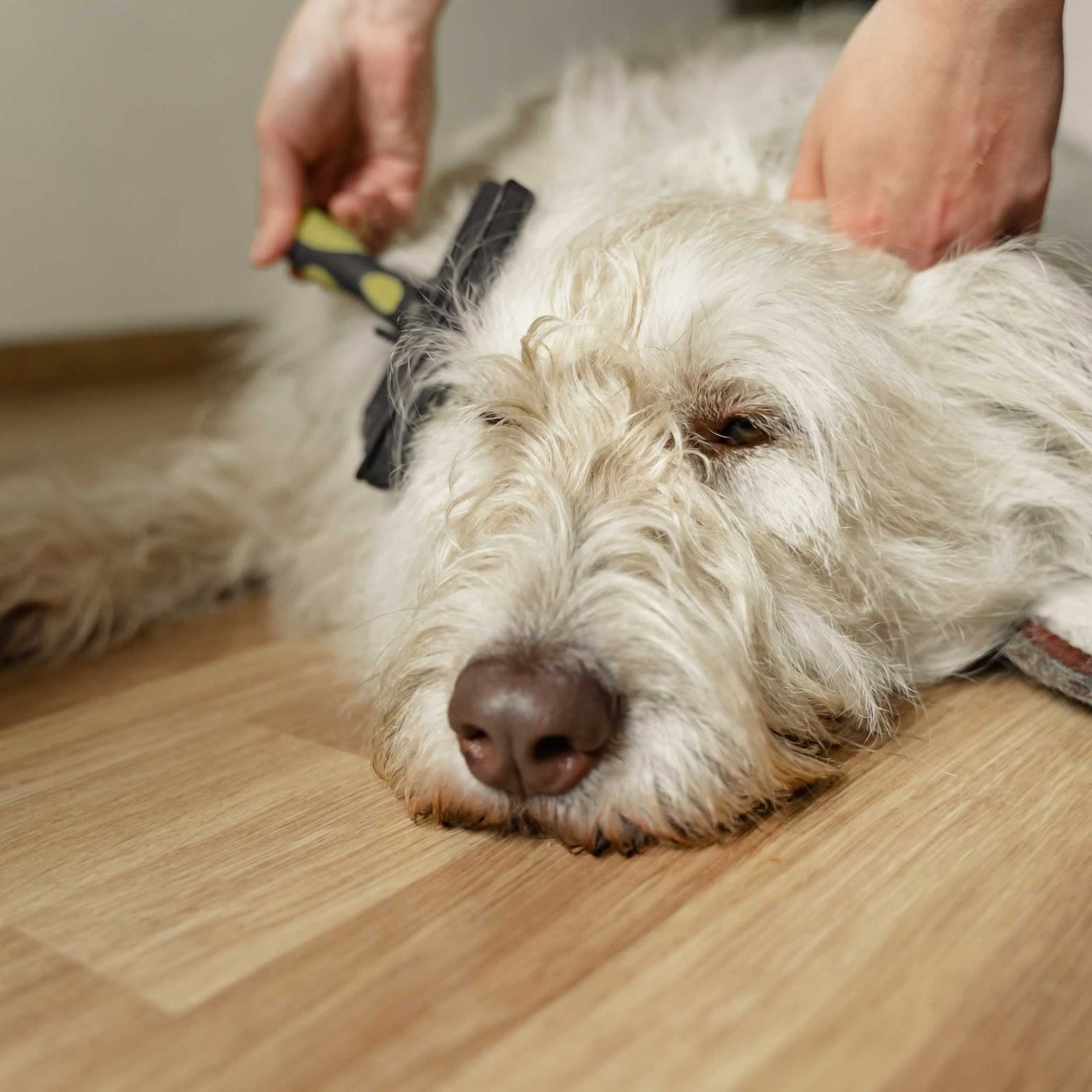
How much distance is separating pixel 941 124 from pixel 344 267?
0.94m

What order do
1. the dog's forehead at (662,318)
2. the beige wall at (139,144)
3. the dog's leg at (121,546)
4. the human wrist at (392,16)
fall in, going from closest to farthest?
1. the dog's forehead at (662,318)
2. the dog's leg at (121,546)
3. the human wrist at (392,16)
4. the beige wall at (139,144)

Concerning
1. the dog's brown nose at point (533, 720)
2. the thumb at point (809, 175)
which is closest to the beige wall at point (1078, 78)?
the thumb at point (809, 175)

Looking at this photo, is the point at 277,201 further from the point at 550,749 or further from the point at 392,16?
the point at 550,749

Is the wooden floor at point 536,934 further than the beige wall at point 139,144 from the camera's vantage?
No

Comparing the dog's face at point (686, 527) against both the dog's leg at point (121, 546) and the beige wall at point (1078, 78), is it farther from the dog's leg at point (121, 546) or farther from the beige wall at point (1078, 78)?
the beige wall at point (1078, 78)

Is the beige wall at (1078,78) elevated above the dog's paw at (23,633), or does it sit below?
above

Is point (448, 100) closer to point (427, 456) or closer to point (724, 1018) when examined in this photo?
point (427, 456)

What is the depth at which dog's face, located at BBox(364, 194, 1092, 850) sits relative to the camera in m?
1.06

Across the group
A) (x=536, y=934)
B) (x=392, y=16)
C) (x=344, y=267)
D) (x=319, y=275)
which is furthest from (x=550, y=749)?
(x=392, y=16)

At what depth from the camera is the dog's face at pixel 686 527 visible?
106 cm

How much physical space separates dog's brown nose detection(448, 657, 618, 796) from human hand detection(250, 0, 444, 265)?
1259mm

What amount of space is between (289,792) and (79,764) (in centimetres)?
29

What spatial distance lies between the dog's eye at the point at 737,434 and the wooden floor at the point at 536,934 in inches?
15.5

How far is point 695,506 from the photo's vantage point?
1.27m
